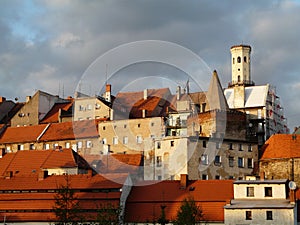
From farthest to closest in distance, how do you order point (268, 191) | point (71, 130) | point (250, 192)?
point (71, 130) < point (250, 192) < point (268, 191)

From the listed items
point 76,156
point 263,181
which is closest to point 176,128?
point 76,156

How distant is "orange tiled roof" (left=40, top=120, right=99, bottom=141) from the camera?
12175cm

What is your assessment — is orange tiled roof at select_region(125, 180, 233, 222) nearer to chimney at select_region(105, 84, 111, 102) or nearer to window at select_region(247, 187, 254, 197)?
window at select_region(247, 187, 254, 197)

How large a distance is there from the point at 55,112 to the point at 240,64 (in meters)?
38.4

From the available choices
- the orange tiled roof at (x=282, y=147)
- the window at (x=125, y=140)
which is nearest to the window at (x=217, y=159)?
the orange tiled roof at (x=282, y=147)

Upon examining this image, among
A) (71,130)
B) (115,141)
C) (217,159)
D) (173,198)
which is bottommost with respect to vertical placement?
(173,198)

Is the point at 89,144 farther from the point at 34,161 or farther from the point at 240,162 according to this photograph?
the point at 240,162

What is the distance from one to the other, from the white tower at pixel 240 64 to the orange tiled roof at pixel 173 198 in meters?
59.1

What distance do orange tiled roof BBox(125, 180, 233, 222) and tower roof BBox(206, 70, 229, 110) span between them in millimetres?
33143

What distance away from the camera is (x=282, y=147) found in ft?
335

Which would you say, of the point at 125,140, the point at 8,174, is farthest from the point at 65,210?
the point at 125,140

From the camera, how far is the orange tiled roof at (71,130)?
12175 centimetres

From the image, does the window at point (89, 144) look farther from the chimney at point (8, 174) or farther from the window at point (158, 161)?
the chimney at point (8, 174)

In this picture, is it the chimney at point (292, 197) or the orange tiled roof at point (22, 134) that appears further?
the orange tiled roof at point (22, 134)
